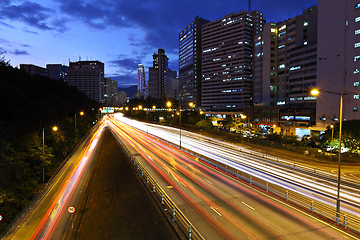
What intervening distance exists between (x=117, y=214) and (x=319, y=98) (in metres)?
74.6

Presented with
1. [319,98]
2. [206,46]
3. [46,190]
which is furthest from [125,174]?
[206,46]

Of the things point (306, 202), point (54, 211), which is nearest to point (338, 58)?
point (306, 202)

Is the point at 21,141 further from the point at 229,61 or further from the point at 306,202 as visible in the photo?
the point at 229,61

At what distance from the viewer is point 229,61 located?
149500mm

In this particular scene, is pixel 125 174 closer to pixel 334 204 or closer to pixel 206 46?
pixel 334 204

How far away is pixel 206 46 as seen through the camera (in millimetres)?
163375

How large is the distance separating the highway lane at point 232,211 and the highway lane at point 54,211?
29.1ft

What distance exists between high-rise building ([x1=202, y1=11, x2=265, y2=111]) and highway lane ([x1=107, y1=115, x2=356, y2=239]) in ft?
409

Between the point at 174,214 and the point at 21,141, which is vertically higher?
the point at 21,141

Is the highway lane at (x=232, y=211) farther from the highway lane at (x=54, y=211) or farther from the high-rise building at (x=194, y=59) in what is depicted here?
the high-rise building at (x=194, y=59)

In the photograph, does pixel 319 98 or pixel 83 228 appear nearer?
pixel 83 228

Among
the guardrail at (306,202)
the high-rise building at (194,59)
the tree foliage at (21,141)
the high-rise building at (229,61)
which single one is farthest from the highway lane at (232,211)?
the high-rise building at (194,59)

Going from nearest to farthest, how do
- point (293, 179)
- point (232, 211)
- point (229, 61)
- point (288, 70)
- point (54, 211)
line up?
point (232, 211) < point (54, 211) < point (293, 179) < point (288, 70) < point (229, 61)

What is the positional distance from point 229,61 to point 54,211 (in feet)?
483
